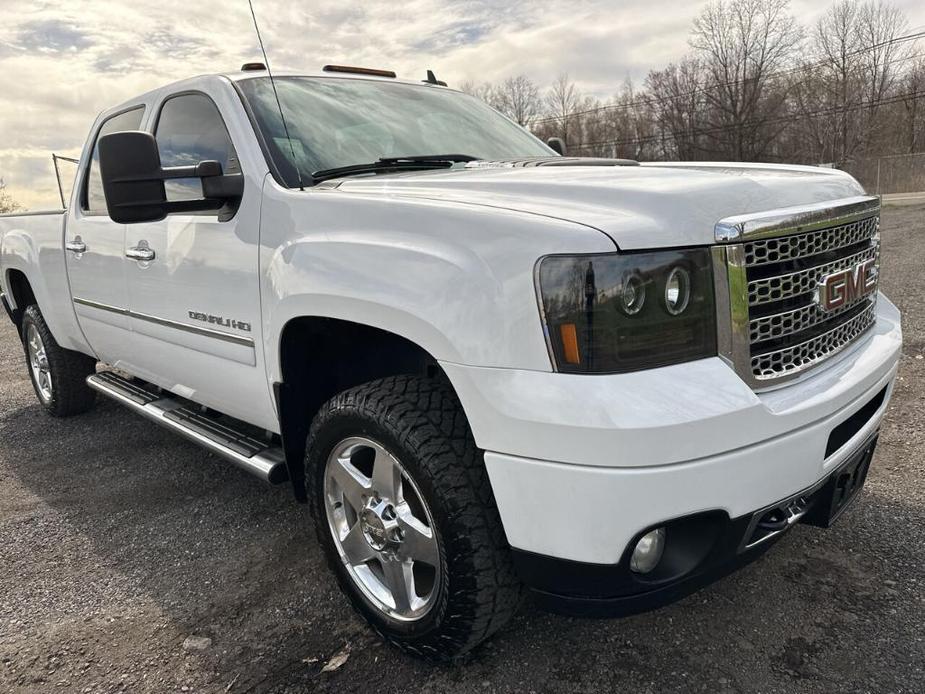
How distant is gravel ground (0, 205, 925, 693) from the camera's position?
2.15 m

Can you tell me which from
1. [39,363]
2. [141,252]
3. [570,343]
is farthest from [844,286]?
[39,363]

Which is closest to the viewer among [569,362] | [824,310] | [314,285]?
[569,362]

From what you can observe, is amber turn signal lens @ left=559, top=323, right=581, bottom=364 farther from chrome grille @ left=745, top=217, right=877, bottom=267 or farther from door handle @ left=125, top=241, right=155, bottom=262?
door handle @ left=125, top=241, right=155, bottom=262

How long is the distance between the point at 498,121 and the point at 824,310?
7.29 ft

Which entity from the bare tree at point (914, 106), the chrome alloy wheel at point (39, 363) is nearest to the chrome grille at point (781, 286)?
the chrome alloy wheel at point (39, 363)

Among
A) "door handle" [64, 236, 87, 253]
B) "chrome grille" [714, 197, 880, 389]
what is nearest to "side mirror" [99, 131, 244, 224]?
"door handle" [64, 236, 87, 253]

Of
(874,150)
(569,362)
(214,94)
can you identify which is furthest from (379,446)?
(874,150)

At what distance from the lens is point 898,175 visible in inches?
1350

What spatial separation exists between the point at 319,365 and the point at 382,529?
740 mm

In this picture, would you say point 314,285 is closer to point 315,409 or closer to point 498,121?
point 315,409

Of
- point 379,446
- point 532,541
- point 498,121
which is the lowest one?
point 532,541

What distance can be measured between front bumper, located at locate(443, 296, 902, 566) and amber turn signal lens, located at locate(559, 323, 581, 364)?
43 mm

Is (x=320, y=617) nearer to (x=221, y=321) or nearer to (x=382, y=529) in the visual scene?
(x=382, y=529)

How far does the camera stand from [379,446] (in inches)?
83.6
